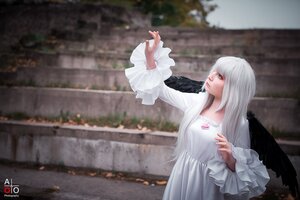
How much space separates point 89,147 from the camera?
16.5 feet

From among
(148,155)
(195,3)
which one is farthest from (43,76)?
(195,3)

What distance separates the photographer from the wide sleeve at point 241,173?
2225mm

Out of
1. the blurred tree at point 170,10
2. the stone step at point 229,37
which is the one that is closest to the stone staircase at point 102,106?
the stone step at point 229,37

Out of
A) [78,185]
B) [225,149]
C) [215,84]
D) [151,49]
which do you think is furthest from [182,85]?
[78,185]

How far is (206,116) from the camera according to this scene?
2461mm

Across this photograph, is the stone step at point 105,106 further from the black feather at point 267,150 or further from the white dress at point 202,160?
the white dress at point 202,160

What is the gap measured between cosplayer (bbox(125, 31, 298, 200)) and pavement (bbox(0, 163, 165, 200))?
1.88 m

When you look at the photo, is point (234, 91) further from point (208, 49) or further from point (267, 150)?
point (208, 49)

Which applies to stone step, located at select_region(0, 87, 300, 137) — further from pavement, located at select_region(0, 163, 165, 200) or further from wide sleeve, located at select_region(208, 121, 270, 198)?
wide sleeve, located at select_region(208, 121, 270, 198)

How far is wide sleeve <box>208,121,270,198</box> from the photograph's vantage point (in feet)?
7.30

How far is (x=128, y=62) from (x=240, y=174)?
542cm

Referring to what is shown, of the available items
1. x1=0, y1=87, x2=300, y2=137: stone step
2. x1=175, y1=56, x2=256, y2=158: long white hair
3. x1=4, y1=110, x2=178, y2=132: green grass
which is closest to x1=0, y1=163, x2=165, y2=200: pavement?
x1=4, y1=110, x2=178, y2=132: green grass

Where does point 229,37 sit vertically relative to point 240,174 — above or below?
above

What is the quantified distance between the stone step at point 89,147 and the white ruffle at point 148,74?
231 centimetres
